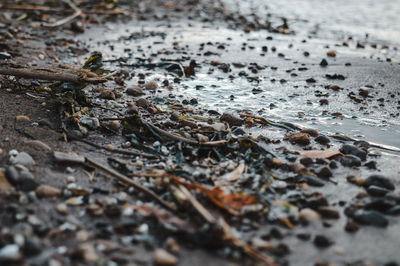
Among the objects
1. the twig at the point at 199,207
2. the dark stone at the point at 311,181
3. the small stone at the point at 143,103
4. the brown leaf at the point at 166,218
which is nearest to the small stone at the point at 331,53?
the small stone at the point at 143,103

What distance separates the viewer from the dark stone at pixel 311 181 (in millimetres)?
2922

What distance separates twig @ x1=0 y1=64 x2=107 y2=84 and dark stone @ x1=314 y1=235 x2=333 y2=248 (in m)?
2.47

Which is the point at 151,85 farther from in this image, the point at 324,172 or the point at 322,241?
the point at 322,241

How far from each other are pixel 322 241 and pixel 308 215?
0.86ft

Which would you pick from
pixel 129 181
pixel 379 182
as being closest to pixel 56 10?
pixel 129 181

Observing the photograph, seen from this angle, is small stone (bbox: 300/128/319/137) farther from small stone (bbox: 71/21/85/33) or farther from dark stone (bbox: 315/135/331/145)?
small stone (bbox: 71/21/85/33)

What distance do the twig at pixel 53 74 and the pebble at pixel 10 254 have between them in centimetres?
209

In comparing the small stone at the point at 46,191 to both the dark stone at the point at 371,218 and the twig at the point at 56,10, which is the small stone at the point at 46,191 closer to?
the dark stone at the point at 371,218

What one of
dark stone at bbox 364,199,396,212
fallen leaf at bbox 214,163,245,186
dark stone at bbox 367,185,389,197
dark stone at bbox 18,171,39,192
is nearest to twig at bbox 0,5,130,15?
dark stone at bbox 18,171,39,192

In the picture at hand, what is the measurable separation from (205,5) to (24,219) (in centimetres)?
1021

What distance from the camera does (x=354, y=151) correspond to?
3.42m

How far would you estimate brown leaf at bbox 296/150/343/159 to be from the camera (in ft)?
11.0

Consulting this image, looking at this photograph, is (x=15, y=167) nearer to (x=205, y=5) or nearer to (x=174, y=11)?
(x=174, y=11)

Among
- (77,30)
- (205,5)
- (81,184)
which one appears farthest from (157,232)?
(205,5)
